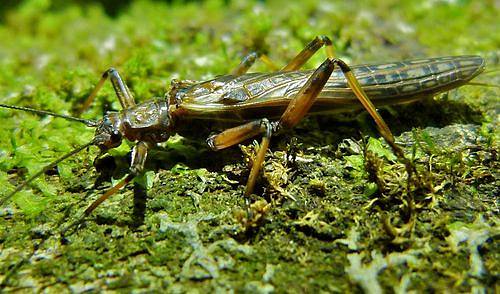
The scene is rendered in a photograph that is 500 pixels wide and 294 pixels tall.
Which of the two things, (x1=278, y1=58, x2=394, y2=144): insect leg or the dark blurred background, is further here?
the dark blurred background

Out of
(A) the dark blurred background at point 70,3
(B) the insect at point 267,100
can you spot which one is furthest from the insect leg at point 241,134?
(A) the dark blurred background at point 70,3

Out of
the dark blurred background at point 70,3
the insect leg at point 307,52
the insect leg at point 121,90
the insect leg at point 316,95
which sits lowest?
the insect leg at point 316,95

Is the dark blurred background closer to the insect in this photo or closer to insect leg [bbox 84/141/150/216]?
the insect

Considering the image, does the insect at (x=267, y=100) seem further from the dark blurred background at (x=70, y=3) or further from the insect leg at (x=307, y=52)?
the dark blurred background at (x=70, y=3)

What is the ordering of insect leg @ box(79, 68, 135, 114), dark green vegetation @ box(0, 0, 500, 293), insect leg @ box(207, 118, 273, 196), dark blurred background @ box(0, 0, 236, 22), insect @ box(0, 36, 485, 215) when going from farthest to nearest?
dark blurred background @ box(0, 0, 236, 22) → insect leg @ box(79, 68, 135, 114) → insect @ box(0, 36, 485, 215) → insect leg @ box(207, 118, 273, 196) → dark green vegetation @ box(0, 0, 500, 293)

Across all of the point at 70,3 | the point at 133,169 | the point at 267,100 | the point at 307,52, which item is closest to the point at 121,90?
the point at 133,169

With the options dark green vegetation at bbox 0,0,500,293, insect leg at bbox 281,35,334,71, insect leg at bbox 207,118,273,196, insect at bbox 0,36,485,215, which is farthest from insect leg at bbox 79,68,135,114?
insect leg at bbox 281,35,334,71
